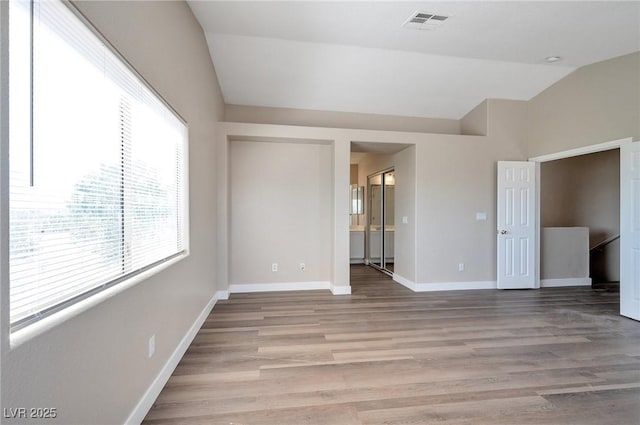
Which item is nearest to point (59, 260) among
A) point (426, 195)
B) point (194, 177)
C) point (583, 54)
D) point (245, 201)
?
point (194, 177)

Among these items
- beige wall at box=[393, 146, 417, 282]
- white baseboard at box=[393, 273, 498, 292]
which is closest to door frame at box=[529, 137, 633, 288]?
white baseboard at box=[393, 273, 498, 292]

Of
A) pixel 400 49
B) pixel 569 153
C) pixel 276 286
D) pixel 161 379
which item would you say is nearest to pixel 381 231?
pixel 276 286

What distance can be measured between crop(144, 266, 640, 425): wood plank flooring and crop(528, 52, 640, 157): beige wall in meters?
2.30

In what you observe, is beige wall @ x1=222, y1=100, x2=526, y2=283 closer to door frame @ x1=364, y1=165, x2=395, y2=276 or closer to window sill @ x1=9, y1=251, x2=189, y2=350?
door frame @ x1=364, y1=165, x2=395, y2=276

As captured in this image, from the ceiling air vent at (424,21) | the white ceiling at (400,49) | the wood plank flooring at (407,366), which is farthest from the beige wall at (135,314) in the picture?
the ceiling air vent at (424,21)

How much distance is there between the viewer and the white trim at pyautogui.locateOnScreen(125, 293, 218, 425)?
165 centimetres

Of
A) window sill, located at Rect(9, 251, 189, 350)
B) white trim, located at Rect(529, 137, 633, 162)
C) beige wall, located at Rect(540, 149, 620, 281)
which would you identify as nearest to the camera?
window sill, located at Rect(9, 251, 189, 350)

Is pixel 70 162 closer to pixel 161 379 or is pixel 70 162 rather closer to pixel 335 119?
pixel 161 379

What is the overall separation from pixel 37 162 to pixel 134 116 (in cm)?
85

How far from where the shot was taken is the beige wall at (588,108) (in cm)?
337

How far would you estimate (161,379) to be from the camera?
1981 mm

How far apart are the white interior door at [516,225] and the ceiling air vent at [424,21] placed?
2.57 metres

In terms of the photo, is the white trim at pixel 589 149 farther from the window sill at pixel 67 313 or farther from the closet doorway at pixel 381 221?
the window sill at pixel 67 313

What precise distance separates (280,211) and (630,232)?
14.8ft
